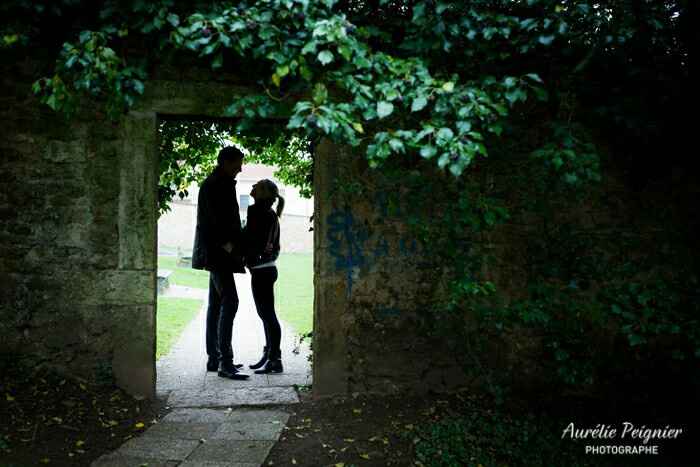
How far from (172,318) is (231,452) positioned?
213 inches

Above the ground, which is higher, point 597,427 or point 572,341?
point 572,341

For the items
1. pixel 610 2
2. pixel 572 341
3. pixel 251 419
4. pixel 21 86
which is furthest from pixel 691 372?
pixel 21 86

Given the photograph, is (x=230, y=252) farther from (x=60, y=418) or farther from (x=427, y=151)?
(x=427, y=151)

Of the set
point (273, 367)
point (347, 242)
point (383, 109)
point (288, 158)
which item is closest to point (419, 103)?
point (383, 109)

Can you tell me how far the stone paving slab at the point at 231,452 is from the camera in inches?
138

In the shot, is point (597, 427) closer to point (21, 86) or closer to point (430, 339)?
point (430, 339)

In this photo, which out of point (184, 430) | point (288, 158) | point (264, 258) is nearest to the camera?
point (184, 430)

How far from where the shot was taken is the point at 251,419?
4.21 metres

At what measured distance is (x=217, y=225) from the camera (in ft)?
16.9

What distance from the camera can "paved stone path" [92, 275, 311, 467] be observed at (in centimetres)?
355

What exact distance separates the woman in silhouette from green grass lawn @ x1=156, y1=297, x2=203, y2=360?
4.76ft

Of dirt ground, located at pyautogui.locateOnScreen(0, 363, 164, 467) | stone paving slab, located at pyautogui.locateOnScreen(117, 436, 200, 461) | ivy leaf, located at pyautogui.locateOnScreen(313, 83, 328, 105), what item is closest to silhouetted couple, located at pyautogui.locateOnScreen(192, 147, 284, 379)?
dirt ground, located at pyautogui.locateOnScreen(0, 363, 164, 467)

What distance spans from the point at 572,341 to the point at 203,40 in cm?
305

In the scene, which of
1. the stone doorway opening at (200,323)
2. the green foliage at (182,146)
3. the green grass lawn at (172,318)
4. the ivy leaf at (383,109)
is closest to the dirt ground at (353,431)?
the stone doorway opening at (200,323)
